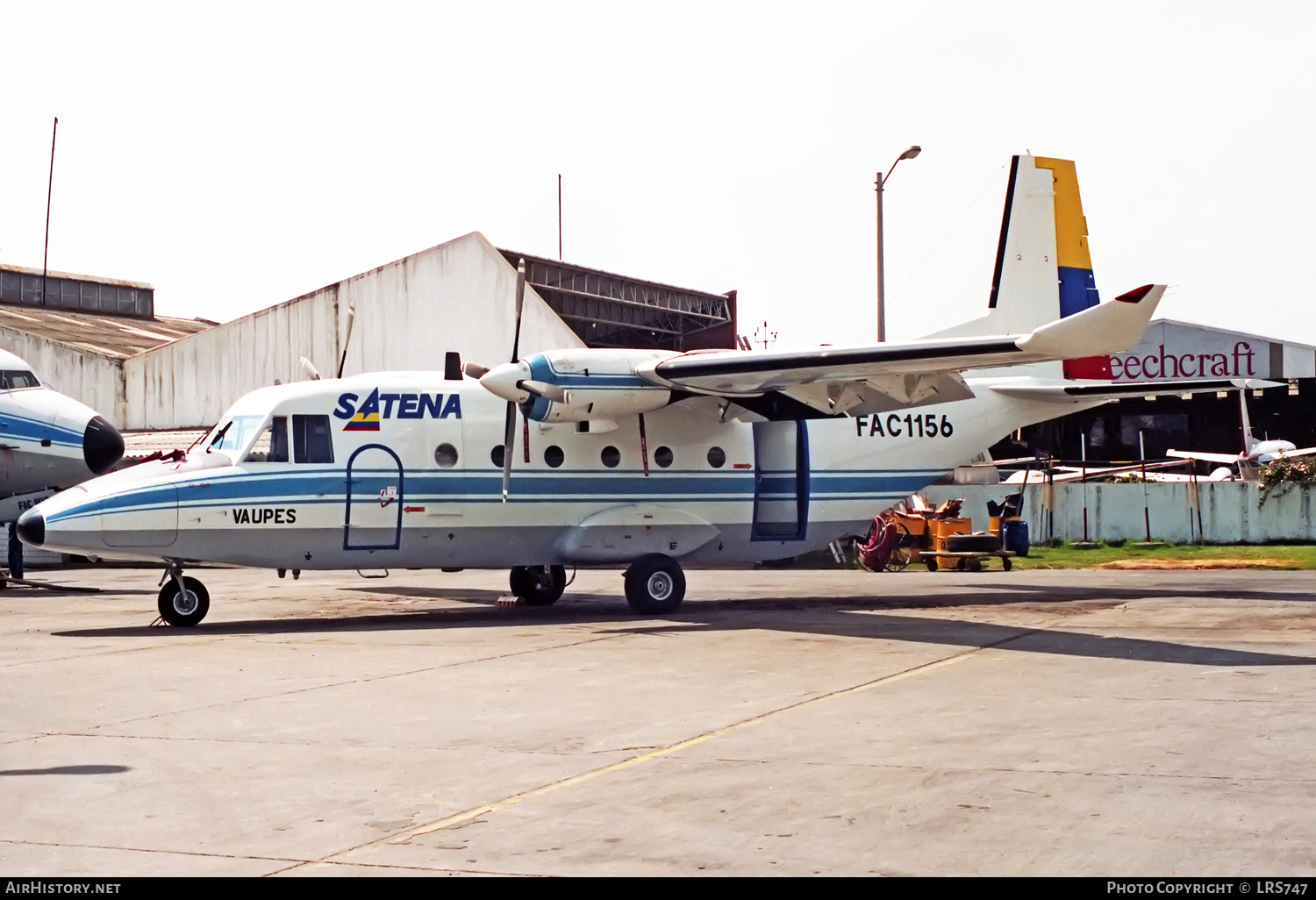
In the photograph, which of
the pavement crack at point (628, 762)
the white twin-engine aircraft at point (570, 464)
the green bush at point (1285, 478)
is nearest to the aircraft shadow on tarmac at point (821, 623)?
the white twin-engine aircraft at point (570, 464)

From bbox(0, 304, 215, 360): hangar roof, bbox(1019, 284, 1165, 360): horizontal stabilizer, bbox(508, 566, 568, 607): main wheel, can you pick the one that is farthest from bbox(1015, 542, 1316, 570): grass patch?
bbox(0, 304, 215, 360): hangar roof

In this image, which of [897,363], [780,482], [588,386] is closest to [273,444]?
[588,386]

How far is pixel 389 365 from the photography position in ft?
130

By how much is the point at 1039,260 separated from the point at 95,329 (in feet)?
139

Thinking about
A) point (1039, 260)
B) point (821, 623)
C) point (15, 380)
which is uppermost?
point (1039, 260)

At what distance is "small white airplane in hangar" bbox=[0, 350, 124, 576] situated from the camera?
2316cm

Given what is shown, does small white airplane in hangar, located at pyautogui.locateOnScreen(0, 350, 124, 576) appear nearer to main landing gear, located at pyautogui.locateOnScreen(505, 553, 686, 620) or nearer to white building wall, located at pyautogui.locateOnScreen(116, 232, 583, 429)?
main landing gear, located at pyautogui.locateOnScreen(505, 553, 686, 620)

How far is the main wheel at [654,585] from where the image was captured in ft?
59.3

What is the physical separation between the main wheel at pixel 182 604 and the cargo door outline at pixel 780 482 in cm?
767

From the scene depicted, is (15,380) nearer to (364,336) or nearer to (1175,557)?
(364,336)

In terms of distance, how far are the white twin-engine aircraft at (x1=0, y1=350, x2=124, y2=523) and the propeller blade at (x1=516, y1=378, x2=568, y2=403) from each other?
10628mm

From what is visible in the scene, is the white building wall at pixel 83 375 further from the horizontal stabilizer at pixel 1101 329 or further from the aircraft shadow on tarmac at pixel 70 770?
the aircraft shadow on tarmac at pixel 70 770

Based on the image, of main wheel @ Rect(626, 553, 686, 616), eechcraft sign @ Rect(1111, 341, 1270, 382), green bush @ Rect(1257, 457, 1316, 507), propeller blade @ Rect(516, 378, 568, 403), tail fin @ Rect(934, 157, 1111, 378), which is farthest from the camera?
eechcraft sign @ Rect(1111, 341, 1270, 382)

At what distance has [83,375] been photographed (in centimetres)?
4269
